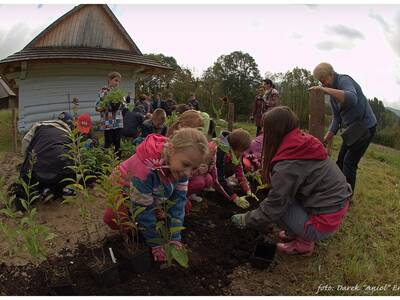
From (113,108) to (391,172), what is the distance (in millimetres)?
5918

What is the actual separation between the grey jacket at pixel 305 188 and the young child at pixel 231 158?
0.80 m

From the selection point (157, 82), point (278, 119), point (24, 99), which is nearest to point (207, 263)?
point (278, 119)

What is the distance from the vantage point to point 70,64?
11352mm

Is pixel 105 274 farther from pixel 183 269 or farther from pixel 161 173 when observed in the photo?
pixel 161 173

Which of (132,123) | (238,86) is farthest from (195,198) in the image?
(238,86)

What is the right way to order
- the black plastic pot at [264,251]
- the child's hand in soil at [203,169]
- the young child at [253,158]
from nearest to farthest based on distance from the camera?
the black plastic pot at [264,251] < the child's hand in soil at [203,169] < the young child at [253,158]

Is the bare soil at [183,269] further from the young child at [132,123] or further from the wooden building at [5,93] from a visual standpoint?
the wooden building at [5,93]

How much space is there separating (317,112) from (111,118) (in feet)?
10.5

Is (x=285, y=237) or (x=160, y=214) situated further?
(x=285, y=237)

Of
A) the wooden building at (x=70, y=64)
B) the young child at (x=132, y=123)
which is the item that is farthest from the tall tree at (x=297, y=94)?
the young child at (x=132, y=123)

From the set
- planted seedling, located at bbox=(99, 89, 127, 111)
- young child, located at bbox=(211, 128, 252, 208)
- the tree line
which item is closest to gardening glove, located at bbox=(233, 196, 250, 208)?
young child, located at bbox=(211, 128, 252, 208)

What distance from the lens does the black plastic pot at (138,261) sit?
2.36 m

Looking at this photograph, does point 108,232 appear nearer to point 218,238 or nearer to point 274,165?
point 218,238

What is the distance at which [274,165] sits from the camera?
269 centimetres
